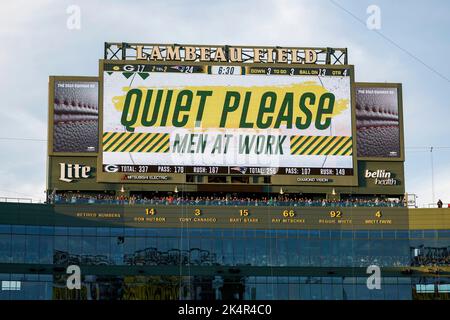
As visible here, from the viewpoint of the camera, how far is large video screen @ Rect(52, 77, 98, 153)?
118 meters

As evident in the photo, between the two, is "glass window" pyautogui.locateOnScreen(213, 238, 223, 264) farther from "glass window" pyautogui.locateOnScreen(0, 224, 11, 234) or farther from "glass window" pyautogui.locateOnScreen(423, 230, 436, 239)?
"glass window" pyautogui.locateOnScreen(423, 230, 436, 239)

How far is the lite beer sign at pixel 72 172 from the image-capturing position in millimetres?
117375

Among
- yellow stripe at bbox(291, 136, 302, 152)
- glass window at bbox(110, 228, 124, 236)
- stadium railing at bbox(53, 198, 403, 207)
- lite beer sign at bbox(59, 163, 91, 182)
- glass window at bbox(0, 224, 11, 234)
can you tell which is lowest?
glass window at bbox(110, 228, 124, 236)

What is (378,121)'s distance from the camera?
122m

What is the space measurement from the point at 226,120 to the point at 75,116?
18.1m

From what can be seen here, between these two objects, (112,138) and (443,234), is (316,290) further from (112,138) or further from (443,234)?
(112,138)

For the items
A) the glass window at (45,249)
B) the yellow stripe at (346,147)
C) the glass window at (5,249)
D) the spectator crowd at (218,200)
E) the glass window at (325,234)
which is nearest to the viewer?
the glass window at (5,249)

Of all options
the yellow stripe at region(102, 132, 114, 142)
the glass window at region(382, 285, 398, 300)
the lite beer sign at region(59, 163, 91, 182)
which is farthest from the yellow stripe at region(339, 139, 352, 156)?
the lite beer sign at region(59, 163, 91, 182)

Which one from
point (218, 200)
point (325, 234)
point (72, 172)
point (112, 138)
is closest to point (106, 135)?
point (112, 138)

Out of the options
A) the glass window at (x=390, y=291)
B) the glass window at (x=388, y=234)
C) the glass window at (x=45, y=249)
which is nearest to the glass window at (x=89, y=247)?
the glass window at (x=45, y=249)

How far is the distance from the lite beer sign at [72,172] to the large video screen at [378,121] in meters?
33.2

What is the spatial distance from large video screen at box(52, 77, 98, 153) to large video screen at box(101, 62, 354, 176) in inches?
58.7

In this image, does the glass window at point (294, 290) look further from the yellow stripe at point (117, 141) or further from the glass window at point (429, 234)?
the yellow stripe at point (117, 141)

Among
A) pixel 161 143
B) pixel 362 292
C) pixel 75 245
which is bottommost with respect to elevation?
pixel 362 292
